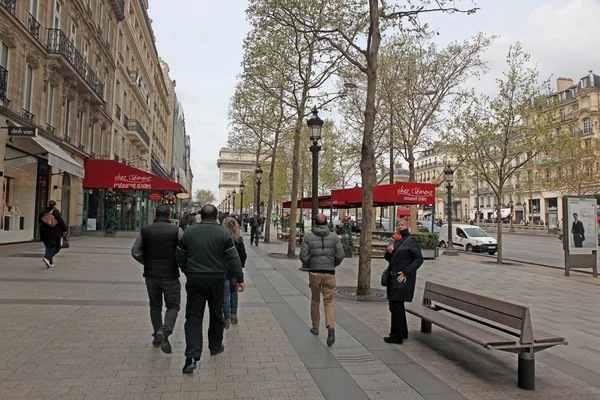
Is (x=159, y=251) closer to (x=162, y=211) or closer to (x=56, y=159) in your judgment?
(x=162, y=211)

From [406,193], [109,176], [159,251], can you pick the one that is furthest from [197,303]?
[109,176]

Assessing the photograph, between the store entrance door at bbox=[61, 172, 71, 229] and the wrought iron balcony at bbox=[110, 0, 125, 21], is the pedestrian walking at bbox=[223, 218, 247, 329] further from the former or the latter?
the wrought iron balcony at bbox=[110, 0, 125, 21]

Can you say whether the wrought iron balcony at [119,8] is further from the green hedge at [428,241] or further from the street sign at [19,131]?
the green hedge at [428,241]

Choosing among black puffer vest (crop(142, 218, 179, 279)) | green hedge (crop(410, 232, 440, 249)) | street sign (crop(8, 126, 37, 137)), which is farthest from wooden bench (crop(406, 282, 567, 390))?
street sign (crop(8, 126, 37, 137))

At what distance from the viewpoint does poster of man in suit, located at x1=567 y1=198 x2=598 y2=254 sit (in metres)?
14.1

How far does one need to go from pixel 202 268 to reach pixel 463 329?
293 centimetres

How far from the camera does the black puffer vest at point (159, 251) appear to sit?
16.4ft

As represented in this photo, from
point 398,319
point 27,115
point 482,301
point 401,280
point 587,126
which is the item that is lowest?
point 398,319

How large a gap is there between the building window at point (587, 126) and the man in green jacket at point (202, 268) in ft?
204

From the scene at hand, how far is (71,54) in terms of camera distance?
19.2 meters

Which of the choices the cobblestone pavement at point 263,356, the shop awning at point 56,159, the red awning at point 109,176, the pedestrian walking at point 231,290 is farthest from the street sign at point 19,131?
the pedestrian walking at point 231,290

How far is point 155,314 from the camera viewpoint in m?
5.15

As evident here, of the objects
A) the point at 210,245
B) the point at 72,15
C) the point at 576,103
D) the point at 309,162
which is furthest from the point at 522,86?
the point at 576,103

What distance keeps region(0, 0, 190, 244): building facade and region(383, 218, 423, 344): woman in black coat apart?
42.6 feet
